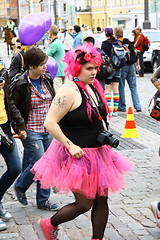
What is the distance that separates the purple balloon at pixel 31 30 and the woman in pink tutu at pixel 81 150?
3161 mm

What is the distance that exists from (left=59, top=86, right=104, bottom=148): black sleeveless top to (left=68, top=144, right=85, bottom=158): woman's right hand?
4.2 inches

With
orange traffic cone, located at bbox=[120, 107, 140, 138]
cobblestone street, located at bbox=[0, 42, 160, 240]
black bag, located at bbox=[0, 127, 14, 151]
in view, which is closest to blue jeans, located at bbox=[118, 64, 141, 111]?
orange traffic cone, located at bbox=[120, 107, 140, 138]

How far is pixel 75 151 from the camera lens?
4.54 m

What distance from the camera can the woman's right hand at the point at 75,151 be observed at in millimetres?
4539

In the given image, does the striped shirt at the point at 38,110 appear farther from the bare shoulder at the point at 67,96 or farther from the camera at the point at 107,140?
the camera at the point at 107,140

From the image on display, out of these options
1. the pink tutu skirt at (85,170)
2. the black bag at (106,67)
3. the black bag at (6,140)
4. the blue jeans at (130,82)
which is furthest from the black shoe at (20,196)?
the blue jeans at (130,82)

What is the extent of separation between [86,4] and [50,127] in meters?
92.3

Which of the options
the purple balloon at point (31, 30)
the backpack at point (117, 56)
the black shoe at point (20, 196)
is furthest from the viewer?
the backpack at point (117, 56)

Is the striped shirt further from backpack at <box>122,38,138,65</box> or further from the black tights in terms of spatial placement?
backpack at <box>122,38,138,65</box>

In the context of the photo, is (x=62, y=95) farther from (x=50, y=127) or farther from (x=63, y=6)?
(x=63, y=6)

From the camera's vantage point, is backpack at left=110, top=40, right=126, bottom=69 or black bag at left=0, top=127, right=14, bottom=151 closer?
black bag at left=0, top=127, right=14, bottom=151

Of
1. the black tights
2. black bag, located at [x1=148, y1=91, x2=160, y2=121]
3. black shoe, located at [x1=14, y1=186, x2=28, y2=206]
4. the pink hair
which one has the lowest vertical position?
black shoe, located at [x1=14, y1=186, x2=28, y2=206]

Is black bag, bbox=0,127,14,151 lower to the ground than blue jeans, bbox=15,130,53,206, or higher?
higher

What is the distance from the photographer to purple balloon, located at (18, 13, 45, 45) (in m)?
7.85
